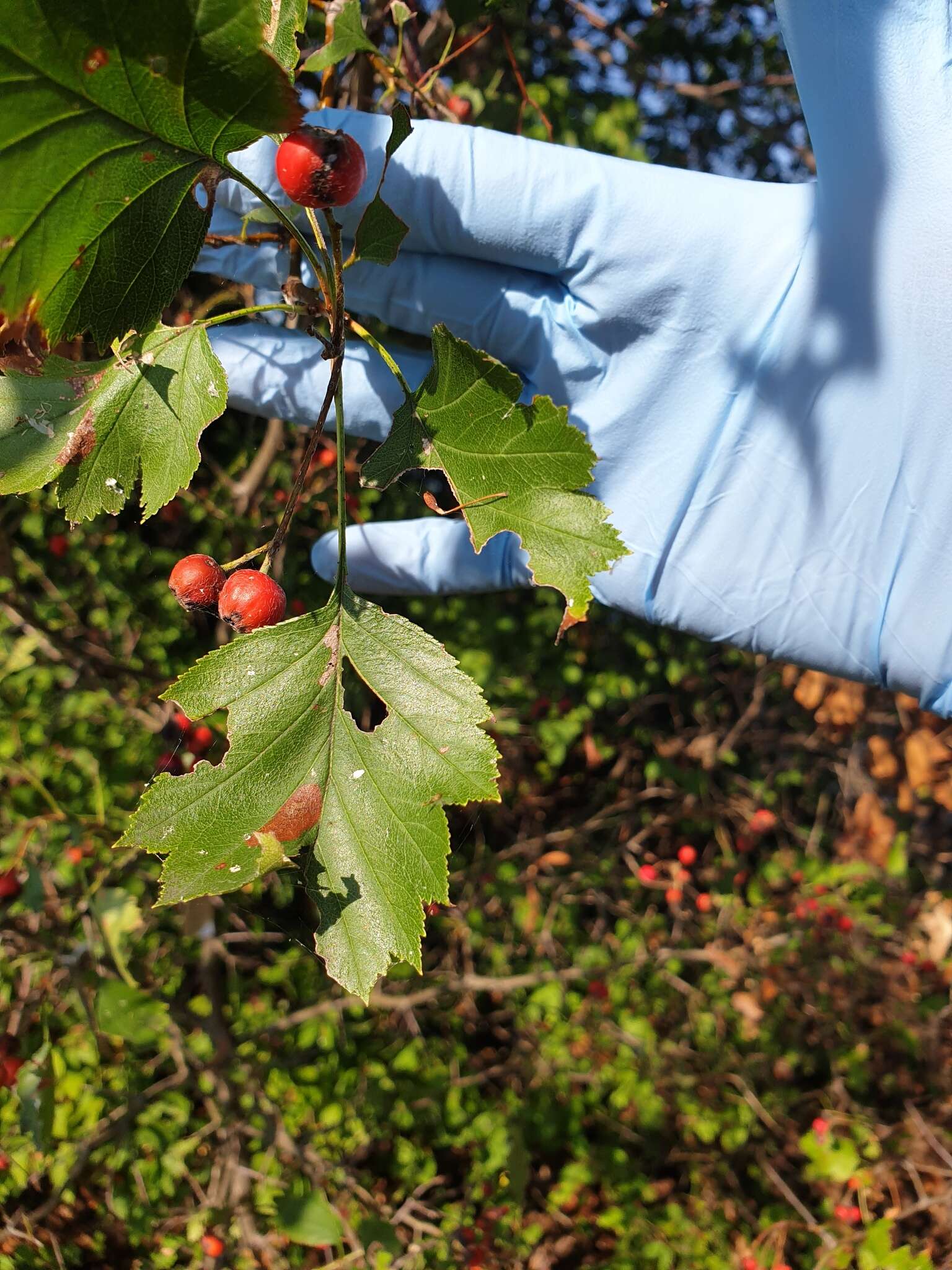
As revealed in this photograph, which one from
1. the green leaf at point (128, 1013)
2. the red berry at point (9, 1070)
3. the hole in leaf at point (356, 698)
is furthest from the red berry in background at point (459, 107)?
the red berry at point (9, 1070)

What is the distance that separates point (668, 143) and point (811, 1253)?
367 centimetres

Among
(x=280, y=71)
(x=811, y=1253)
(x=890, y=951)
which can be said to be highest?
(x=280, y=71)

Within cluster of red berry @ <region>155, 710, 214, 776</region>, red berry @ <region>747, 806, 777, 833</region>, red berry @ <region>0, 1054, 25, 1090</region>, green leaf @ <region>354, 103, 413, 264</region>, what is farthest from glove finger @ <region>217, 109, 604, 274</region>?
red berry @ <region>747, 806, 777, 833</region>

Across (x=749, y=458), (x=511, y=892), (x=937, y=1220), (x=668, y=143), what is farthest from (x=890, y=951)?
(x=668, y=143)

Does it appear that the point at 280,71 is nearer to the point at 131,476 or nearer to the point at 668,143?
the point at 131,476

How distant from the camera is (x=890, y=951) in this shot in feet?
10.8

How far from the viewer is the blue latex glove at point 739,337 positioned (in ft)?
4.77

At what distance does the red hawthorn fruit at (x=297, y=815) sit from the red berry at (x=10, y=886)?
1580 mm

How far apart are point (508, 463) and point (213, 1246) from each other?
7.38ft

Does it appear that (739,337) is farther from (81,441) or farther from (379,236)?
(81,441)

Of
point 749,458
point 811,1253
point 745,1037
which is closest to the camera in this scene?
point 749,458

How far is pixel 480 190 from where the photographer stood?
5.02 ft

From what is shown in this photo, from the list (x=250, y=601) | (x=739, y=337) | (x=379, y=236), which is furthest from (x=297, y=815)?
(x=739, y=337)

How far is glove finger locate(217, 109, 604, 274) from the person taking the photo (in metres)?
1.49
